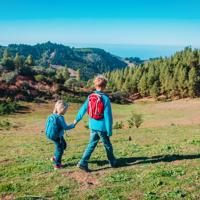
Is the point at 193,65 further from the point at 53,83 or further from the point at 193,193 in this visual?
the point at 193,193

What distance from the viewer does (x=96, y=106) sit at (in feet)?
42.4

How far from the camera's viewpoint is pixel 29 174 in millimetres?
13523

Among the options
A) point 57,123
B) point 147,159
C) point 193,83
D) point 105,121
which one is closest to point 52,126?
point 57,123

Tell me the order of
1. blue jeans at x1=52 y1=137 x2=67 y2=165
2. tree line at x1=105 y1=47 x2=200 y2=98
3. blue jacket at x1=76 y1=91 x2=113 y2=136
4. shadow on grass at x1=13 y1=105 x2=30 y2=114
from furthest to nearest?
tree line at x1=105 y1=47 x2=200 y2=98 < shadow on grass at x1=13 y1=105 x2=30 y2=114 < blue jeans at x1=52 y1=137 x2=67 y2=165 < blue jacket at x1=76 y1=91 x2=113 y2=136

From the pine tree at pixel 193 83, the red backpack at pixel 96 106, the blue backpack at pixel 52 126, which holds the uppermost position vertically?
the red backpack at pixel 96 106

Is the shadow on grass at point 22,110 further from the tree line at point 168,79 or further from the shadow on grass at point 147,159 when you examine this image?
the shadow on grass at point 147,159

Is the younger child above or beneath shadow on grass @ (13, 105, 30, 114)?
above

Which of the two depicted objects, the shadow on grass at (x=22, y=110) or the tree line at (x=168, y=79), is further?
the tree line at (x=168, y=79)

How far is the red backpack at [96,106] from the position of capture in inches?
508

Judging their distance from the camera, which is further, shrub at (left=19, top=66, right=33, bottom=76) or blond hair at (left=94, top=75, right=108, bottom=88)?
shrub at (left=19, top=66, right=33, bottom=76)

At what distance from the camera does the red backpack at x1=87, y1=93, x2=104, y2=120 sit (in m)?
12.9

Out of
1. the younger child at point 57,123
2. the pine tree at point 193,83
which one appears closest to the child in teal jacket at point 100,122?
the younger child at point 57,123

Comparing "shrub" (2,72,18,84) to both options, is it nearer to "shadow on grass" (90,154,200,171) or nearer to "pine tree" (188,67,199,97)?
"pine tree" (188,67,199,97)

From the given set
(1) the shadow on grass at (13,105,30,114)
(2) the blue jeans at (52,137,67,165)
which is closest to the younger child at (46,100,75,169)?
(2) the blue jeans at (52,137,67,165)
